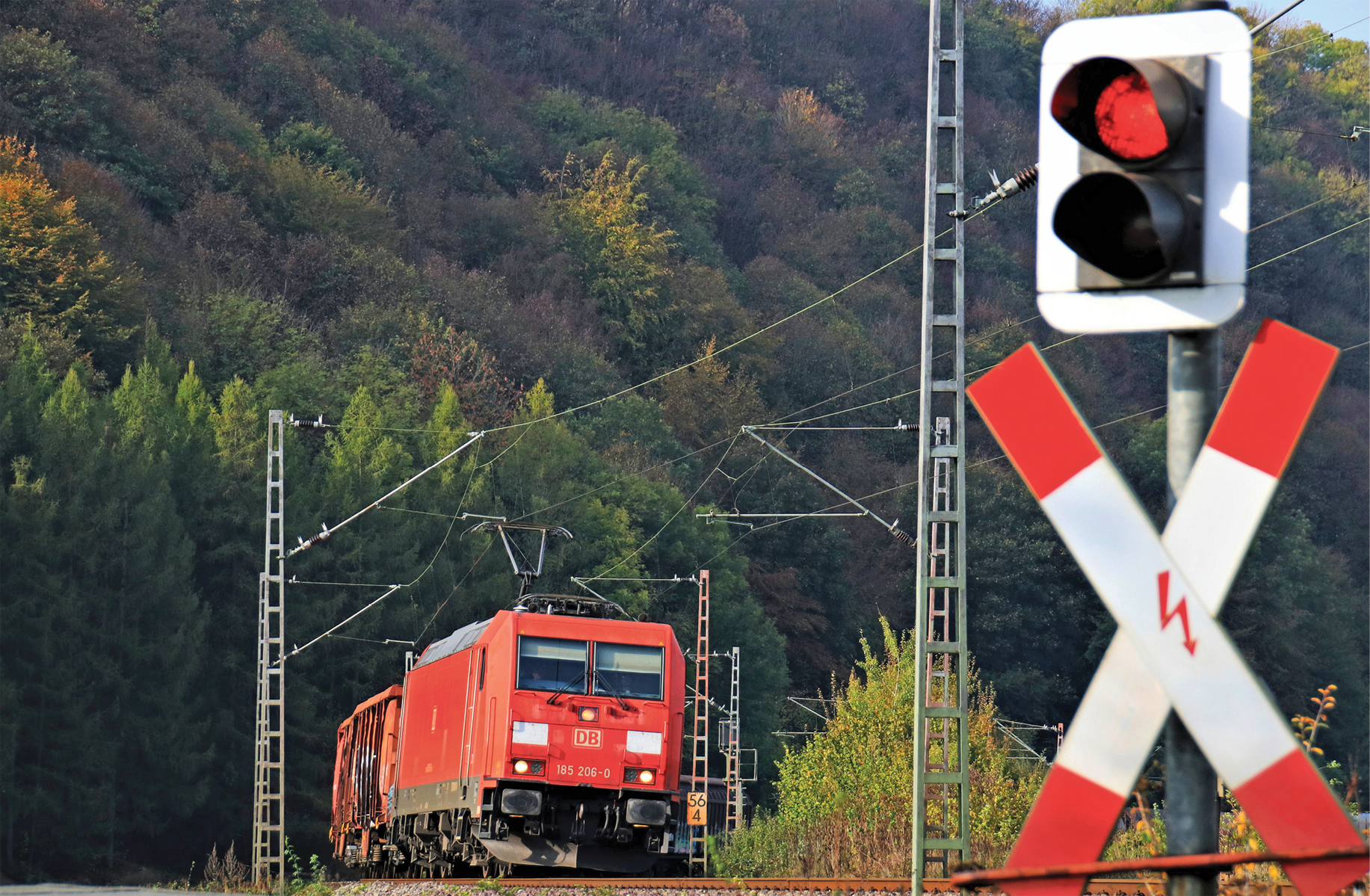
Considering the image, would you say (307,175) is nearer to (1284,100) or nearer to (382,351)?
(382,351)

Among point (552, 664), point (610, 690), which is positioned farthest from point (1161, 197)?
point (610, 690)

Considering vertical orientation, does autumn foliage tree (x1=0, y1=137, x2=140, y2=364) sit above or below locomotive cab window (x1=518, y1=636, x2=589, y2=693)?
above

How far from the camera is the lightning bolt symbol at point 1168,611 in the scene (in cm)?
333

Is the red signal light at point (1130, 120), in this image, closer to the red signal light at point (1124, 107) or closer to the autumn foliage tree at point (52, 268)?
the red signal light at point (1124, 107)

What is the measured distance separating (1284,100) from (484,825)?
100 m

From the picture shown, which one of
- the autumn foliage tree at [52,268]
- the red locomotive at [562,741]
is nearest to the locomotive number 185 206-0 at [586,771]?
the red locomotive at [562,741]

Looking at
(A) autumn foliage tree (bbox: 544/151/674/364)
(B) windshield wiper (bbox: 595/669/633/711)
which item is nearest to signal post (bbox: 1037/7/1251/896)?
(B) windshield wiper (bbox: 595/669/633/711)

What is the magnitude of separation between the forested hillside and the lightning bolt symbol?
2618 cm

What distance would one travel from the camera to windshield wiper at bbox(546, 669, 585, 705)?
68.9 feet

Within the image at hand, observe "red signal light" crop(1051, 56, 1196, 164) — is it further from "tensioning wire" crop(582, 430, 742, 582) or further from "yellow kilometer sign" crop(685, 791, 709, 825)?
"tensioning wire" crop(582, 430, 742, 582)

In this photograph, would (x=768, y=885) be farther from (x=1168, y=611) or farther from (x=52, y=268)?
(x=52, y=268)

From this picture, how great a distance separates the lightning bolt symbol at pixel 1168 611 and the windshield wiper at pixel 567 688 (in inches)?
710

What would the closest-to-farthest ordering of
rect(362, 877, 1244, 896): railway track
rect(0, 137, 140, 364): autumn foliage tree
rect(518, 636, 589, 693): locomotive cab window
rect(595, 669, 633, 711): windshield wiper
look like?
rect(362, 877, 1244, 896): railway track
rect(518, 636, 589, 693): locomotive cab window
rect(595, 669, 633, 711): windshield wiper
rect(0, 137, 140, 364): autumn foliage tree

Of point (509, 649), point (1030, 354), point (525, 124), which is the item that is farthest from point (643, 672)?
point (525, 124)
